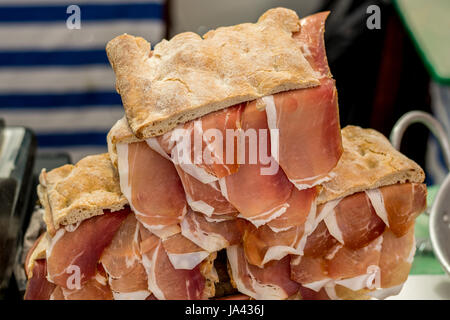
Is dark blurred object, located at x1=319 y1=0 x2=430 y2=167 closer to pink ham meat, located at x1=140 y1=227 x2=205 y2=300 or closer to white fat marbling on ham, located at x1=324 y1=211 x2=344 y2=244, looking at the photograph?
white fat marbling on ham, located at x1=324 y1=211 x2=344 y2=244

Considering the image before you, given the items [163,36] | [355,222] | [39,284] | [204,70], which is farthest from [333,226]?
[163,36]

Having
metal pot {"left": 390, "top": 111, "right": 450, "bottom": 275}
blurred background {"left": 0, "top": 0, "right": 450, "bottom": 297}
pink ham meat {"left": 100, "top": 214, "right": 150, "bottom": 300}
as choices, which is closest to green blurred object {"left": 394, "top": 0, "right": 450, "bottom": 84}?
blurred background {"left": 0, "top": 0, "right": 450, "bottom": 297}

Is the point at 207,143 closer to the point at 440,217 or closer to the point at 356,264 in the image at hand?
the point at 356,264

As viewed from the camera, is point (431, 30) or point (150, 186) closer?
point (150, 186)

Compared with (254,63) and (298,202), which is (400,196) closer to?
(298,202)

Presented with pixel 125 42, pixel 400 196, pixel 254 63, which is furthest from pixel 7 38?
pixel 400 196

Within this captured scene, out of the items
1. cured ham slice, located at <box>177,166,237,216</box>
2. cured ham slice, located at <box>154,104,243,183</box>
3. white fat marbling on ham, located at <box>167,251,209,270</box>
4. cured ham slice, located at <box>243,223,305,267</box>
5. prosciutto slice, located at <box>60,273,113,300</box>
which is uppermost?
cured ham slice, located at <box>154,104,243,183</box>

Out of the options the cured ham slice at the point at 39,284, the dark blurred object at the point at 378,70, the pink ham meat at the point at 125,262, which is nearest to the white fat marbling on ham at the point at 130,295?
the pink ham meat at the point at 125,262

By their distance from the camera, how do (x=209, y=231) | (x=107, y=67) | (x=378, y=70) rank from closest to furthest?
(x=209, y=231) → (x=107, y=67) → (x=378, y=70)
